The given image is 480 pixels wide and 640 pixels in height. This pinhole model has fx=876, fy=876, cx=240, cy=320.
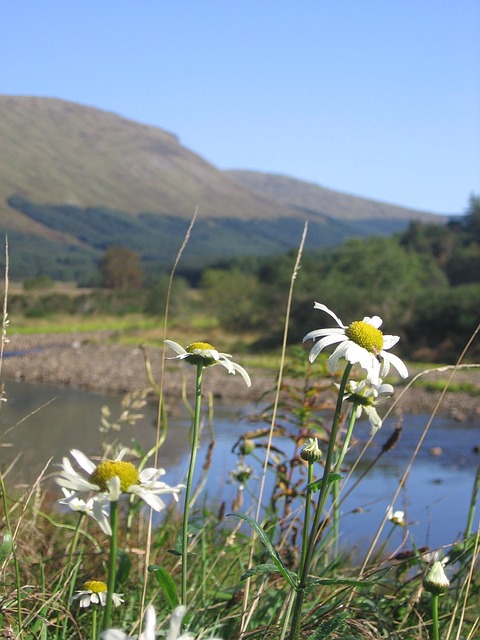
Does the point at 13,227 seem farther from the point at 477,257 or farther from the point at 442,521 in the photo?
the point at 442,521

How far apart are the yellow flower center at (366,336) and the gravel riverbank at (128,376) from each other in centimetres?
1460

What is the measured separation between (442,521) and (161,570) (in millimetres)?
6097

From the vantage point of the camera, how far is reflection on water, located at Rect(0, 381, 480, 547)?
676 cm

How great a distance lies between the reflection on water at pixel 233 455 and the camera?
22.2 feet

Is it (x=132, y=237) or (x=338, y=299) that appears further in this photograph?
(x=132, y=237)

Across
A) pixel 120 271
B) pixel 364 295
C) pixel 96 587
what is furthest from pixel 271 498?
pixel 120 271

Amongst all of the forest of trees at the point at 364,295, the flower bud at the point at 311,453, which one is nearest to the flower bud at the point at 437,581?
the flower bud at the point at 311,453

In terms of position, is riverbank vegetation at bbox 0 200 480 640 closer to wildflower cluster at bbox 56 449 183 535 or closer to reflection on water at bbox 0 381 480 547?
wildflower cluster at bbox 56 449 183 535

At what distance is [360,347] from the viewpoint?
143cm

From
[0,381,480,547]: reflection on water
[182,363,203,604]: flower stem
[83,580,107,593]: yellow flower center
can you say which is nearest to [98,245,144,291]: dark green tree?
[0,381,480,547]: reflection on water

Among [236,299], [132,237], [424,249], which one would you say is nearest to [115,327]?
[236,299]

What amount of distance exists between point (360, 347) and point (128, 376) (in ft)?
70.1

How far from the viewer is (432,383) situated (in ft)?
67.8

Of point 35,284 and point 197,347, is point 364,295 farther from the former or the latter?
point 197,347
